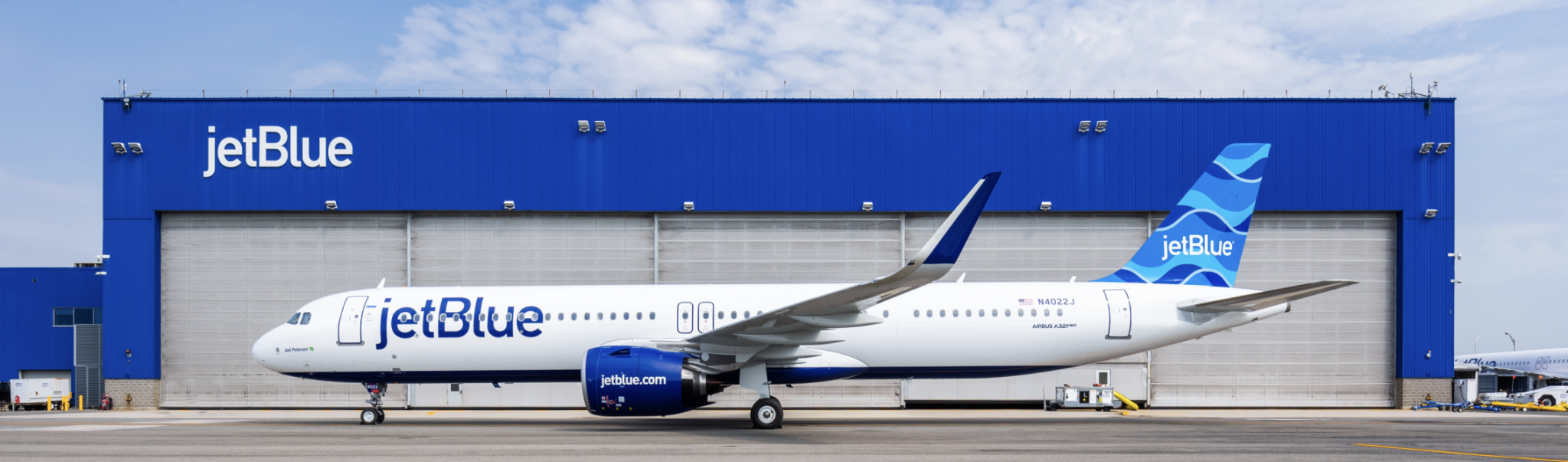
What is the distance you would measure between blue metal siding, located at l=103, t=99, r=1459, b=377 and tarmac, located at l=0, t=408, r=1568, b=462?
4.32 metres

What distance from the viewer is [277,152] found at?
19.6 m

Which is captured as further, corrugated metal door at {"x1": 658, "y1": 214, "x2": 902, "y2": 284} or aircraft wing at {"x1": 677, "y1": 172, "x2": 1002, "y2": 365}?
corrugated metal door at {"x1": 658, "y1": 214, "x2": 902, "y2": 284}

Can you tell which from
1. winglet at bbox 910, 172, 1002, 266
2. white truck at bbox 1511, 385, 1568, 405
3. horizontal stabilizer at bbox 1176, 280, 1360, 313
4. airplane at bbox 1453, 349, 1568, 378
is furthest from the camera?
airplane at bbox 1453, 349, 1568, 378

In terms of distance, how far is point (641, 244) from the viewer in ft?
64.4

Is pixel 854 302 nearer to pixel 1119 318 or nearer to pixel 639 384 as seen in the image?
pixel 639 384

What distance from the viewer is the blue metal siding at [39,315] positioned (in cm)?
2145

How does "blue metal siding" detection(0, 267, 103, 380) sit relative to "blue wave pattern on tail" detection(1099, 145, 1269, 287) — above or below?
below

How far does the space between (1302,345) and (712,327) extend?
43.6 feet

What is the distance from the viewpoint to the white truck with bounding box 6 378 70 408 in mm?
20188

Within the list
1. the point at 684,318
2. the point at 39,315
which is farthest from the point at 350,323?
the point at 39,315

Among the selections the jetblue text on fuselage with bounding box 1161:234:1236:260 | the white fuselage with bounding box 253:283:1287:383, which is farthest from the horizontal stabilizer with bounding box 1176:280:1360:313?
the jetblue text on fuselage with bounding box 1161:234:1236:260

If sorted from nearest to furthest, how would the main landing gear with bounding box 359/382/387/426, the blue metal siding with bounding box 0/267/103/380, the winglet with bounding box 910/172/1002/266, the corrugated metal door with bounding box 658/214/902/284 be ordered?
the winglet with bounding box 910/172/1002/266, the main landing gear with bounding box 359/382/387/426, the corrugated metal door with bounding box 658/214/902/284, the blue metal siding with bounding box 0/267/103/380

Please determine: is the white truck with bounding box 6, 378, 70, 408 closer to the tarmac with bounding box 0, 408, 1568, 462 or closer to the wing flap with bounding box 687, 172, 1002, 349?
the tarmac with bounding box 0, 408, 1568, 462

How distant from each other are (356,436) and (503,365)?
2.45m
